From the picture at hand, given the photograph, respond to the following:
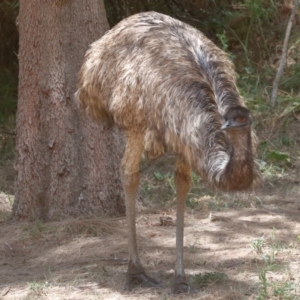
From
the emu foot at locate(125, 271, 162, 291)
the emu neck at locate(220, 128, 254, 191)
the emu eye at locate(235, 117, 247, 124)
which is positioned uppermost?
the emu eye at locate(235, 117, 247, 124)

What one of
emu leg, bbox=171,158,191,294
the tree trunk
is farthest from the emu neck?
the tree trunk

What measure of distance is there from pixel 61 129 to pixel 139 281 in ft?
6.81

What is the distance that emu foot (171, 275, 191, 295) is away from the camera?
5027mm

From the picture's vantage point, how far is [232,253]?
5.86 m

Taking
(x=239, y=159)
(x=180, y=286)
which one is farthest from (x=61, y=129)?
(x=239, y=159)

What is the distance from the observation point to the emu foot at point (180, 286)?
5.03 meters

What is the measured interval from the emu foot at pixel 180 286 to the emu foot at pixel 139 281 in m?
0.23

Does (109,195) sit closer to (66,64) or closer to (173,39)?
(66,64)

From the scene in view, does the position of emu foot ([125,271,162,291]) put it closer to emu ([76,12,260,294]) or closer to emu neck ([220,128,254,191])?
emu ([76,12,260,294])

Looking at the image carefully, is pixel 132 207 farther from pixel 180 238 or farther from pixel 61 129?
pixel 61 129

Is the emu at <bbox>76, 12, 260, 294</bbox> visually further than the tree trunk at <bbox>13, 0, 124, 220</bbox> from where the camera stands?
No

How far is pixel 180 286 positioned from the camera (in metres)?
5.04

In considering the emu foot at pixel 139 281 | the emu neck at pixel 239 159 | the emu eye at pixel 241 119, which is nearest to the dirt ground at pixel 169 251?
the emu foot at pixel 139 281

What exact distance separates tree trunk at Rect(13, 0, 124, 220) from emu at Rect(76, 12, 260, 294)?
133cm
